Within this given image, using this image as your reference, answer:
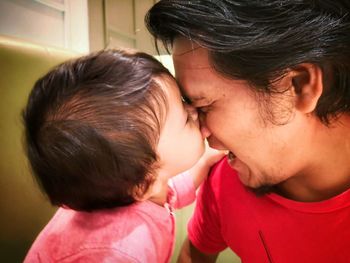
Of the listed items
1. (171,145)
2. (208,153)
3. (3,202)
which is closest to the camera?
(171,145)

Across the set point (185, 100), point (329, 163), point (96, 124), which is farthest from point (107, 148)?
point (329, 163)

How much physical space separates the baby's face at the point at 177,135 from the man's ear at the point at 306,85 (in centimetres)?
18

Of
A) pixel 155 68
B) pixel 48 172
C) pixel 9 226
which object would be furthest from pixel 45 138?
pixel 9 226

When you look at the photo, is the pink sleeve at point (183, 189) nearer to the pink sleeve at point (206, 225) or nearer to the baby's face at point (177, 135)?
the pink sleeve at point (206, 225)

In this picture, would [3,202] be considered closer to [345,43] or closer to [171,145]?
[171,145]

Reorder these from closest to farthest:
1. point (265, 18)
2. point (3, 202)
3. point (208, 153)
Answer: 1. point (265, 18)
2. point (3, 202)
3. point (208, 153)

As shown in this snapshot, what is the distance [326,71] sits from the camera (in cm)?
62

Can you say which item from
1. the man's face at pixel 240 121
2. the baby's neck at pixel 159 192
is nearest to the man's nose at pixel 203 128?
the man's face at pixel 240 121

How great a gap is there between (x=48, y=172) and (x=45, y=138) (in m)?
0.07

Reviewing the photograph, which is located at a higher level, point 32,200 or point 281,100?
point 281,100

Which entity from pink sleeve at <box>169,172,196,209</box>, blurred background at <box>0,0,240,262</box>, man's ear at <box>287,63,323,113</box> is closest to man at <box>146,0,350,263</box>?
man's ear at <box>287,63,323,113</box>

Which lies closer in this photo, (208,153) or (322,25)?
(322,25)

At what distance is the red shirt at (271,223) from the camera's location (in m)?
0.65

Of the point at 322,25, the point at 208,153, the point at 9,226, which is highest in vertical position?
the point at 322,25
